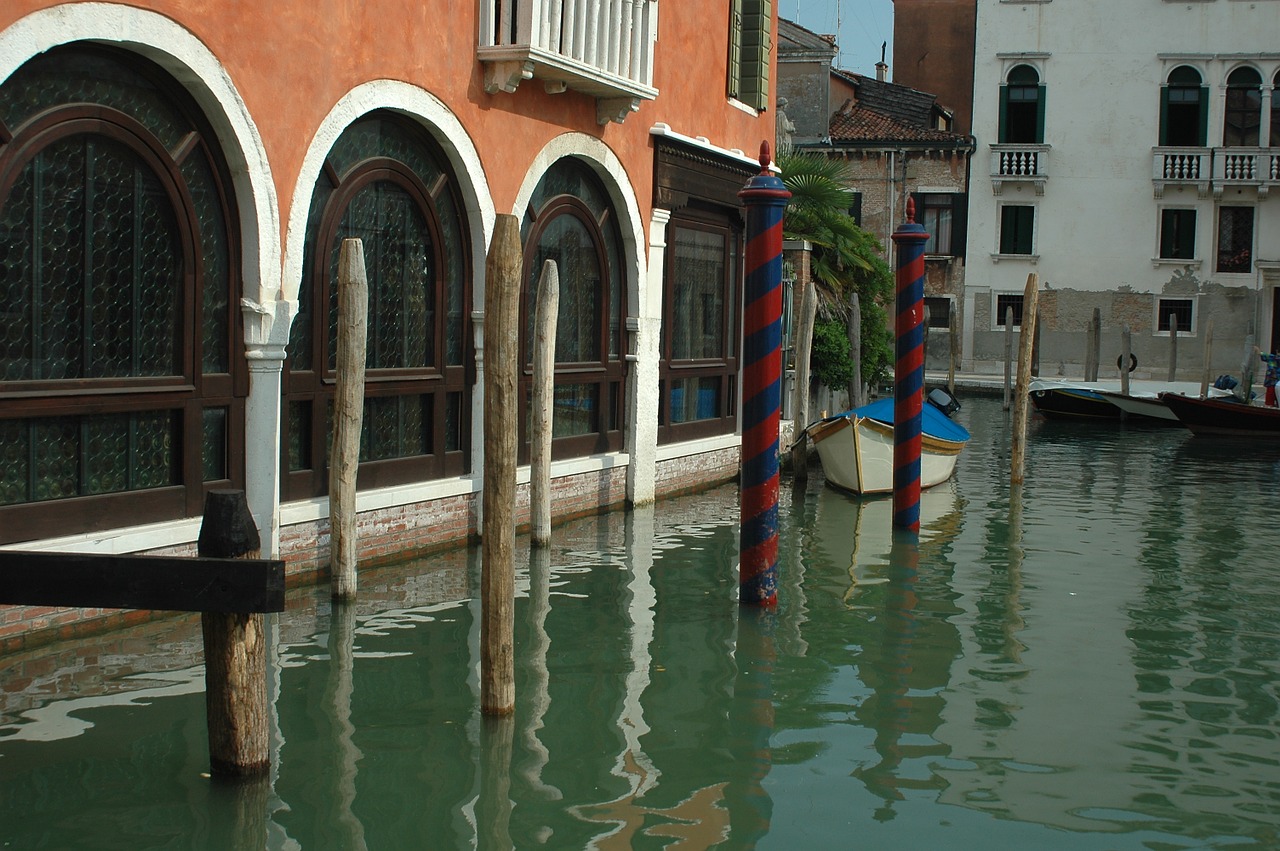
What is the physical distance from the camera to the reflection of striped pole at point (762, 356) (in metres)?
7.08

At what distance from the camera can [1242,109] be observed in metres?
29.5

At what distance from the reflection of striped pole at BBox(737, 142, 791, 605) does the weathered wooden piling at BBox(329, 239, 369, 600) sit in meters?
1.98

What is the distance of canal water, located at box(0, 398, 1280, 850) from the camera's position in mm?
4367

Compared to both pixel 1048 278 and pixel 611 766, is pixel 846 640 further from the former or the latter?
pixel 1048 278

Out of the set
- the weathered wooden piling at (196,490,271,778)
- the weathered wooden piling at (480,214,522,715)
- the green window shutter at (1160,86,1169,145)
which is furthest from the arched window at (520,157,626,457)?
the green window shutter at (1160,86,1169,145)

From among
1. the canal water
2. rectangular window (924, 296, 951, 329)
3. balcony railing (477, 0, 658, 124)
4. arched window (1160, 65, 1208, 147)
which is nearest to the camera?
the canal water

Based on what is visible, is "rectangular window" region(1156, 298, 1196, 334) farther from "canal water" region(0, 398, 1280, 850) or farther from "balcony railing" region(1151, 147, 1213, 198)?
"canal water" region(0, 398, 1280, 850)

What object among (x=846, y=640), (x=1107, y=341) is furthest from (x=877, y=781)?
(x=1107, y=341)

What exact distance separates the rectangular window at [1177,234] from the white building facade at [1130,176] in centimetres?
3

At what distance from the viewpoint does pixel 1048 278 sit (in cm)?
3053

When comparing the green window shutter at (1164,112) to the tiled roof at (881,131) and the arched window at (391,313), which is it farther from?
the arched window at (391,313)

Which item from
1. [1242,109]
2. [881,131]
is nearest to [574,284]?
[881,131]

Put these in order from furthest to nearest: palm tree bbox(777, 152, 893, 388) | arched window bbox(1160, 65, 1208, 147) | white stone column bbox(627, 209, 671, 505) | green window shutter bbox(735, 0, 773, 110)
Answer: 1. arched window bbox(1160, 65, 1208, 147)
2. palm tree bbox(777, 152, 893, 388)
3. green window shutter bbox(735, 0, 773, 110)
4. white stone column bbox(627, 209, 671, 505)

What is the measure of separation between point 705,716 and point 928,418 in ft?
26.9
